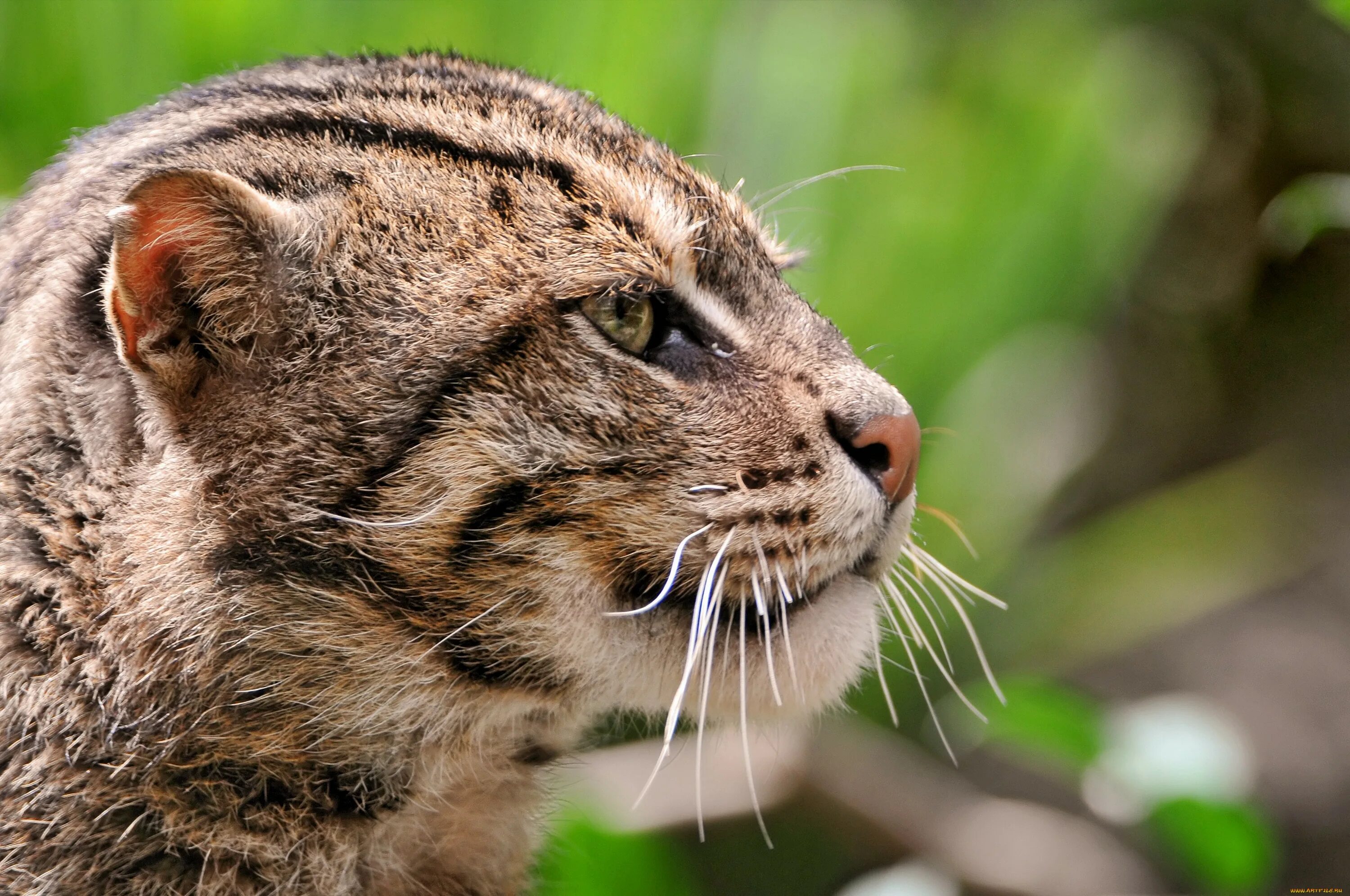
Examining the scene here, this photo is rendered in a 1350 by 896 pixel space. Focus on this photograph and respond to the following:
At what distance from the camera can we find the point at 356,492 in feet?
5.99

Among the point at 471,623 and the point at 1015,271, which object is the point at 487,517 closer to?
the point at 471,623

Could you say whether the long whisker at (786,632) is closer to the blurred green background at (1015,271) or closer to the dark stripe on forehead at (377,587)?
the dark stripe on forehead at (377,587)

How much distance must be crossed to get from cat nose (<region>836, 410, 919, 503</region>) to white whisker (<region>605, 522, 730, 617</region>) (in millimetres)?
264

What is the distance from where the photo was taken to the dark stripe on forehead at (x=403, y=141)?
1930 millimetres

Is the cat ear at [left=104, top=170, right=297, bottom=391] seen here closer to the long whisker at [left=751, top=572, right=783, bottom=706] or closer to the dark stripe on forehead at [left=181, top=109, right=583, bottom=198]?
the dark stripe on forehead at [left=181, top=109, right=583, bottom=198]

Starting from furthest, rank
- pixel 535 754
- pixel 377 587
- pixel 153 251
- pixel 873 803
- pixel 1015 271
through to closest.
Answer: pixel 1015 271
pixel 873 803
pixel 535 754
pixel 377 587
pixel 153 251

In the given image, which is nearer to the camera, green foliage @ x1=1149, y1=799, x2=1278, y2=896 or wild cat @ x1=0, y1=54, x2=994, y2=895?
wild cat @ x1=0, y1=54, x2=994, y2=895

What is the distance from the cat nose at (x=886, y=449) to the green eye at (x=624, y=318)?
345 millimetres

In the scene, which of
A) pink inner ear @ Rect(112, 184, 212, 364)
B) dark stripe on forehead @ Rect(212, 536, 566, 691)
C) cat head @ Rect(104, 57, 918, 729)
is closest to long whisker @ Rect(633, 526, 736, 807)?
cat head @ Rect(104, 57, 918, 729)

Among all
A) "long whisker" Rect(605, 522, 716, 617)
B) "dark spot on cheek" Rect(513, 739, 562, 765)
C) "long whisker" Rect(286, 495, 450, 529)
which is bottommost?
"dark spot on cheek" Rect(513, 739, 562, 765)

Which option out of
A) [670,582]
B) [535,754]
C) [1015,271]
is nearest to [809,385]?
[670,582]

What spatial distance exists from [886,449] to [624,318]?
0.45 meters

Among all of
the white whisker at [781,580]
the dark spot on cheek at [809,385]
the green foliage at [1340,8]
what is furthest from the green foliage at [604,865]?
the green foliage at [1340,8]

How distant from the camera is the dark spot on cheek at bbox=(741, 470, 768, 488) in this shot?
1.88 m
